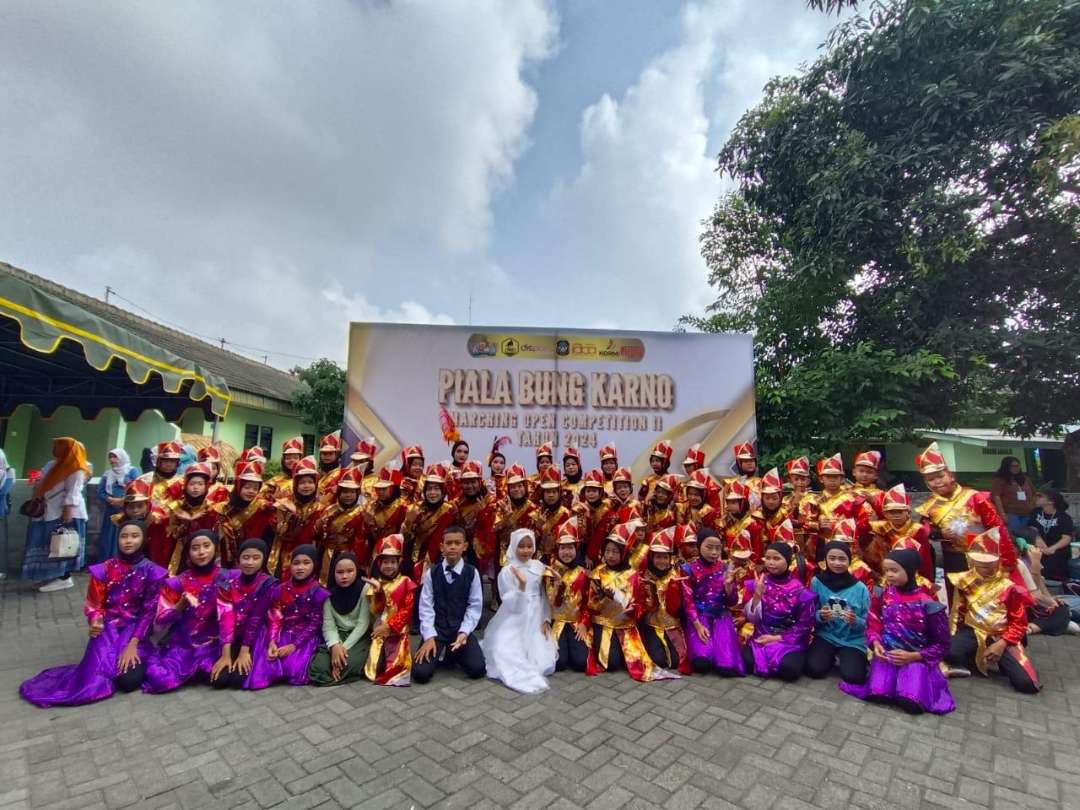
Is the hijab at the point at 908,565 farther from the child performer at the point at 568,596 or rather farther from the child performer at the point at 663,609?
the child performer at the point at 568,596

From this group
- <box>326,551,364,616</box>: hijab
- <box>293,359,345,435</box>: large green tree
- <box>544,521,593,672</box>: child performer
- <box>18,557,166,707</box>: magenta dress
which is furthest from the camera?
<box>293,359,345,435</box>: large green tree

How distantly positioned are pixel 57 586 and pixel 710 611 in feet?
22.5

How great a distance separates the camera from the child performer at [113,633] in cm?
327

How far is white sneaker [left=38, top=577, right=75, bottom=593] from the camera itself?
18.4ft

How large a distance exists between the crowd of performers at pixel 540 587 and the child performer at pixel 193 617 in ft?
0.04

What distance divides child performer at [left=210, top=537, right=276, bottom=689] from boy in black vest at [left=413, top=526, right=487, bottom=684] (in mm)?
1145

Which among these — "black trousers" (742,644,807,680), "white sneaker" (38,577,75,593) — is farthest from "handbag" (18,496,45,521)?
"black trousers" (742,644,807,680)

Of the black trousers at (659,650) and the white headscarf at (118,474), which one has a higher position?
the white headscarf at (118,474)

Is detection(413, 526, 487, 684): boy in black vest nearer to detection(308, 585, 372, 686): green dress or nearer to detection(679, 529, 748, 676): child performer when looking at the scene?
detection(308, 585, 372, 686): green dress

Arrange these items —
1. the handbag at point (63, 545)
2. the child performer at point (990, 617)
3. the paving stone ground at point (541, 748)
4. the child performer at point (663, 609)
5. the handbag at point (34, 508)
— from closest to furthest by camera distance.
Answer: the paving stone ground at point (541, 748) → the child performer at point (990, 617) → the child performer at point (663, 609) → the handbag at point (63, 545) → the handbag at point (34, 508)

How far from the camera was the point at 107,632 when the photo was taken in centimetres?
350

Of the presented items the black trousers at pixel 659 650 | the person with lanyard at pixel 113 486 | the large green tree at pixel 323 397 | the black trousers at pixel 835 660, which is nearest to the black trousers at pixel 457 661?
the black trousers at pixel 659 650

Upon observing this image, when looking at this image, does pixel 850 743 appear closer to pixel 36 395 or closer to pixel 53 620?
pixel 53 620

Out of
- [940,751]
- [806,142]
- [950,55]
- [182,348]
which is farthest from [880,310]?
[182,348]
